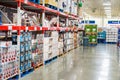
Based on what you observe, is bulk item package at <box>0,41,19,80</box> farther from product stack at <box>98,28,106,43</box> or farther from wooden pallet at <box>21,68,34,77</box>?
product stack at <box>98,28,106,43</box>

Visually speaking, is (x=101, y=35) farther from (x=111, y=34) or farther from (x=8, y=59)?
(x=8, y=59)

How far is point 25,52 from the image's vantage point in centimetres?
636

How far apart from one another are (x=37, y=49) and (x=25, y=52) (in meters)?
1.11

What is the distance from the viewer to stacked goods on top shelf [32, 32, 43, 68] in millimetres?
7172

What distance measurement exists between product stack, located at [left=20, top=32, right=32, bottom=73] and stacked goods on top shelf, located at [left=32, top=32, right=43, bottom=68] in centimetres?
41

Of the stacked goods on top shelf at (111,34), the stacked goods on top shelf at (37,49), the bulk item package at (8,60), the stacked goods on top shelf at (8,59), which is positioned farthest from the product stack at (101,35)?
the bulk item package at (8,60)

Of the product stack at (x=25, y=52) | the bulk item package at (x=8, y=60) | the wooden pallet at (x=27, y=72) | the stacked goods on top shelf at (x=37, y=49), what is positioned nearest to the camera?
the bulk item package at (x=8, y=60)

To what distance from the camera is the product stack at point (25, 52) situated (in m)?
6.12

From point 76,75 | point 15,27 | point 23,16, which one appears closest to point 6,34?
point 23,16

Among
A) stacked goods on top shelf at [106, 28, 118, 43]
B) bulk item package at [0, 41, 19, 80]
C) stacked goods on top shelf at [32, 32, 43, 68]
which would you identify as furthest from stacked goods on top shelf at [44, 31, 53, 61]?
stacked goods on top shelf at [106, 28, 118, 43]

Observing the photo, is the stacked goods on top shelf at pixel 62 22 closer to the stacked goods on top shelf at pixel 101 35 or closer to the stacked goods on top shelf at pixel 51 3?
the stacked goods on top shelf at pixel 51 3

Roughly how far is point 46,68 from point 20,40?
6.01 feet

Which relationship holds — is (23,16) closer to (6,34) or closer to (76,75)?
(6,34)

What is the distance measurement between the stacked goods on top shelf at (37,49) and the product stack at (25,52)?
0.41m
